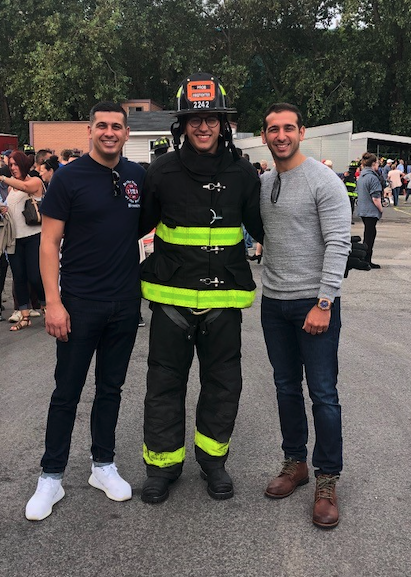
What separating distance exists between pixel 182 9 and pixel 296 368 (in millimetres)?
41130

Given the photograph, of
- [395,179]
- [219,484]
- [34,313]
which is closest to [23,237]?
[34,313]

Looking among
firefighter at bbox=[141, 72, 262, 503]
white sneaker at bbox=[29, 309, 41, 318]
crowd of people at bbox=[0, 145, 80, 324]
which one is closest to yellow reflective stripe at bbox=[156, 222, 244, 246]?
firefighter at bbox=[141, 72, 262, 503]

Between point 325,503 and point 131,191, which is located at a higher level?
point 131,191

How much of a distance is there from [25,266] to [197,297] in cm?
440

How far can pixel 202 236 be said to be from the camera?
329 centimetres

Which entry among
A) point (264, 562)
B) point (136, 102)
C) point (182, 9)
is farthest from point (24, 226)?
point (182, 9)

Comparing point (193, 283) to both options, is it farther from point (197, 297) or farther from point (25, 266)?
point (25, 266)

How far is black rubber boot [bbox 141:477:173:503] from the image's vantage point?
10.9 ft

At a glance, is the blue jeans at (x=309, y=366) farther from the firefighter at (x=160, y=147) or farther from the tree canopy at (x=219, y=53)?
the tree canopy at (x=219, y=53)

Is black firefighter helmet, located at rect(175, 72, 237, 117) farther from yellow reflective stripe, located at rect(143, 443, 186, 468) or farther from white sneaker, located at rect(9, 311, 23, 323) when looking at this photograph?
white sneaker, located at rect(9, 311, 23, 323)

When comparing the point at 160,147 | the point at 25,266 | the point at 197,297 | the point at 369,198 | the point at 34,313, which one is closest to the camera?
the point at 197,297

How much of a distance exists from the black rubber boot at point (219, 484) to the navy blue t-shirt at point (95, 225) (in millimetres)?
1058

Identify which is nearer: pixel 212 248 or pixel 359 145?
pixel 212 248

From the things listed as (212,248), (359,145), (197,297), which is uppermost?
(359,145)
